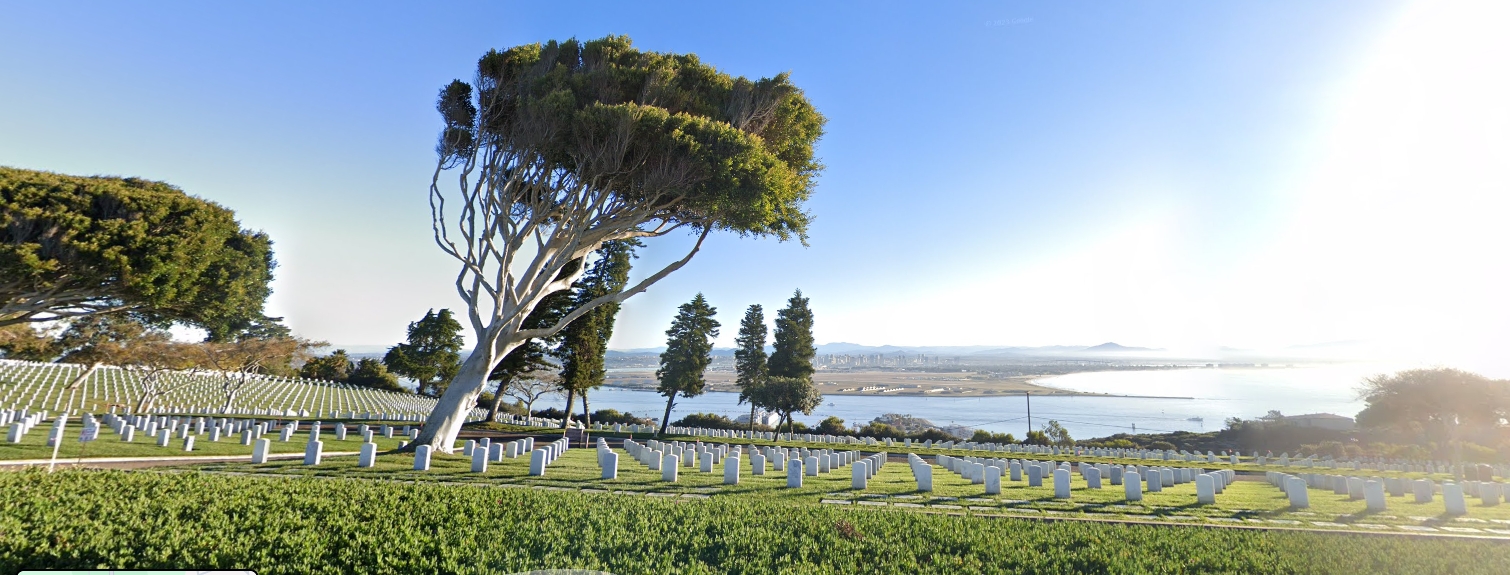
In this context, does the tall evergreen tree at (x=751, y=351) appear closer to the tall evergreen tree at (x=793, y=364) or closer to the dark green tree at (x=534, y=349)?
the tall evergreen tree at (x=793, y=364)

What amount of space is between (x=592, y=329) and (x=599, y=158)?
56.6ft

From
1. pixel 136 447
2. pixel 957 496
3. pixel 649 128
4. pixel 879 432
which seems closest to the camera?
pixel 957 496

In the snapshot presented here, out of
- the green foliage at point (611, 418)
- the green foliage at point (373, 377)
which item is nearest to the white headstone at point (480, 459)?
the green foliage at point (611, 418)

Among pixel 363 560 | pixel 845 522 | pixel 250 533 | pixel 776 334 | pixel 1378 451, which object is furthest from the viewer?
pixel 776 334

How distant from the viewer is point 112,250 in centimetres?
1336

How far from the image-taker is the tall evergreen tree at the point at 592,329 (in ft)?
100

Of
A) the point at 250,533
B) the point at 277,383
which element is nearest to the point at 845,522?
the point at 250,533

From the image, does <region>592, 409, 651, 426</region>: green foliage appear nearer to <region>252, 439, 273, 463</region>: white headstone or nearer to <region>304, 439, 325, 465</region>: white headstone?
<region>252, 439, 273, 463</region>: white headstone

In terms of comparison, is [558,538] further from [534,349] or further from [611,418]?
[611,418]

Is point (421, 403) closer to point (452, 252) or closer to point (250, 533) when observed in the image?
point (452, 252)

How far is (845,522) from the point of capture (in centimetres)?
614

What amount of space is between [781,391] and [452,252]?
2464 cm

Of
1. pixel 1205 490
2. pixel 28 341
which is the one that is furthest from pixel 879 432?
pixel 28 341

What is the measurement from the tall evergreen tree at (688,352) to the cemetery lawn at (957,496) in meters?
24.7
